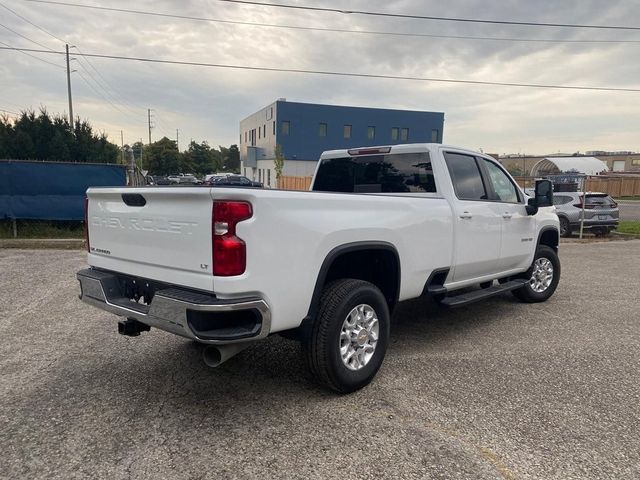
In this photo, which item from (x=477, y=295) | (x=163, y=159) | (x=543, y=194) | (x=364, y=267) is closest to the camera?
(x=364, y=267)

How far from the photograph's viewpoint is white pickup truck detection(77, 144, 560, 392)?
281cm

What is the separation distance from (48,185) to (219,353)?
417 inches

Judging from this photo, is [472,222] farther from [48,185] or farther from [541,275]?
[48,185]

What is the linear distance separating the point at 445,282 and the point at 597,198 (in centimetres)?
1309

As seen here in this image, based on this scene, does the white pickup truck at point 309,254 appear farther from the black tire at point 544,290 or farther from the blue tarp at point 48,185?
the blue tarp at point 48,185

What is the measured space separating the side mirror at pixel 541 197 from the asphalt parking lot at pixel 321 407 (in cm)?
141

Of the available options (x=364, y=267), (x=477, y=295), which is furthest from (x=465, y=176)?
(x=364, y=267)

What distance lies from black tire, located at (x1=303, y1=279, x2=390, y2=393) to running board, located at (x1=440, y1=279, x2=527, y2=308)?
1.18 meters

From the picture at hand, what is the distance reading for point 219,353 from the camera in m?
2.98

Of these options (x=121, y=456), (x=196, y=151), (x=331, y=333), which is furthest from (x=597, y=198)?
(x=196, y=151)

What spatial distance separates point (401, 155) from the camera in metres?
4.84

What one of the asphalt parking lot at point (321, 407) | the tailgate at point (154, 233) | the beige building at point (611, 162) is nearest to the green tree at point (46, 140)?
the asphalt parking lot at point (321, 407)

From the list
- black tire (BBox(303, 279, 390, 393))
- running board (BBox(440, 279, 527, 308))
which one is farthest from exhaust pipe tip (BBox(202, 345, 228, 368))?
running board (BBox(440, 279, 527, 308))

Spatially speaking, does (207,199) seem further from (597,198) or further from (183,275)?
(597,198)
